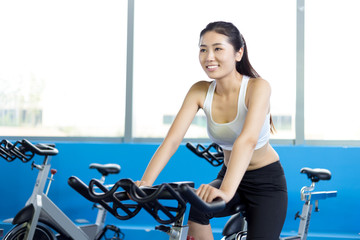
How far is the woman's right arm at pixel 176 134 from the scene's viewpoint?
5.43ft

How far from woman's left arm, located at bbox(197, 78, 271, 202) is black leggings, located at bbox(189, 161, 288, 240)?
31 centimetres

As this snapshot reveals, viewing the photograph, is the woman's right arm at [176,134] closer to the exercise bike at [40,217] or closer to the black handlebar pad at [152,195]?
the black handlebar pad at [152,195]

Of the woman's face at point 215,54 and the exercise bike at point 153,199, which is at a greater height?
the woman's face at point 215,54

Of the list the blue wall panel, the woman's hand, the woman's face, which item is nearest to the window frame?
the blue wall panel

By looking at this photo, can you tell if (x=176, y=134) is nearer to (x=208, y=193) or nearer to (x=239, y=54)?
(x=239, y=54)

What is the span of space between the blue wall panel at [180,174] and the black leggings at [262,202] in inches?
84.0

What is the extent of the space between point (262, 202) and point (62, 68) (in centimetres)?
310

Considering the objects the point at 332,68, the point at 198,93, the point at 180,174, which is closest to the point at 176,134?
the point at 198,93

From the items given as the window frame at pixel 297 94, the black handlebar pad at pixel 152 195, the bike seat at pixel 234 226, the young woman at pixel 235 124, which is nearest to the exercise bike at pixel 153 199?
the black handlebar pad at pixel 152 195

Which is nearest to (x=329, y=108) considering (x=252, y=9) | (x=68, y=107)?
(x=252, y=9)

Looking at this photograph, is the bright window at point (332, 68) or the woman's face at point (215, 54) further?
the bright window at point (332, 68)

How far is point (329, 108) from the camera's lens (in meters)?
4.04

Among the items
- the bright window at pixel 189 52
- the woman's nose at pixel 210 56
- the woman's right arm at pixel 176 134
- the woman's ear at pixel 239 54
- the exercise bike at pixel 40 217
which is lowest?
the exercise bike at pixel 40 217

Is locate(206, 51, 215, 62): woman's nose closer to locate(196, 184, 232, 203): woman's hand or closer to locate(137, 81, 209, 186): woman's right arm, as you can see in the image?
locate(137, 81, 209, 186): woman's right arm
